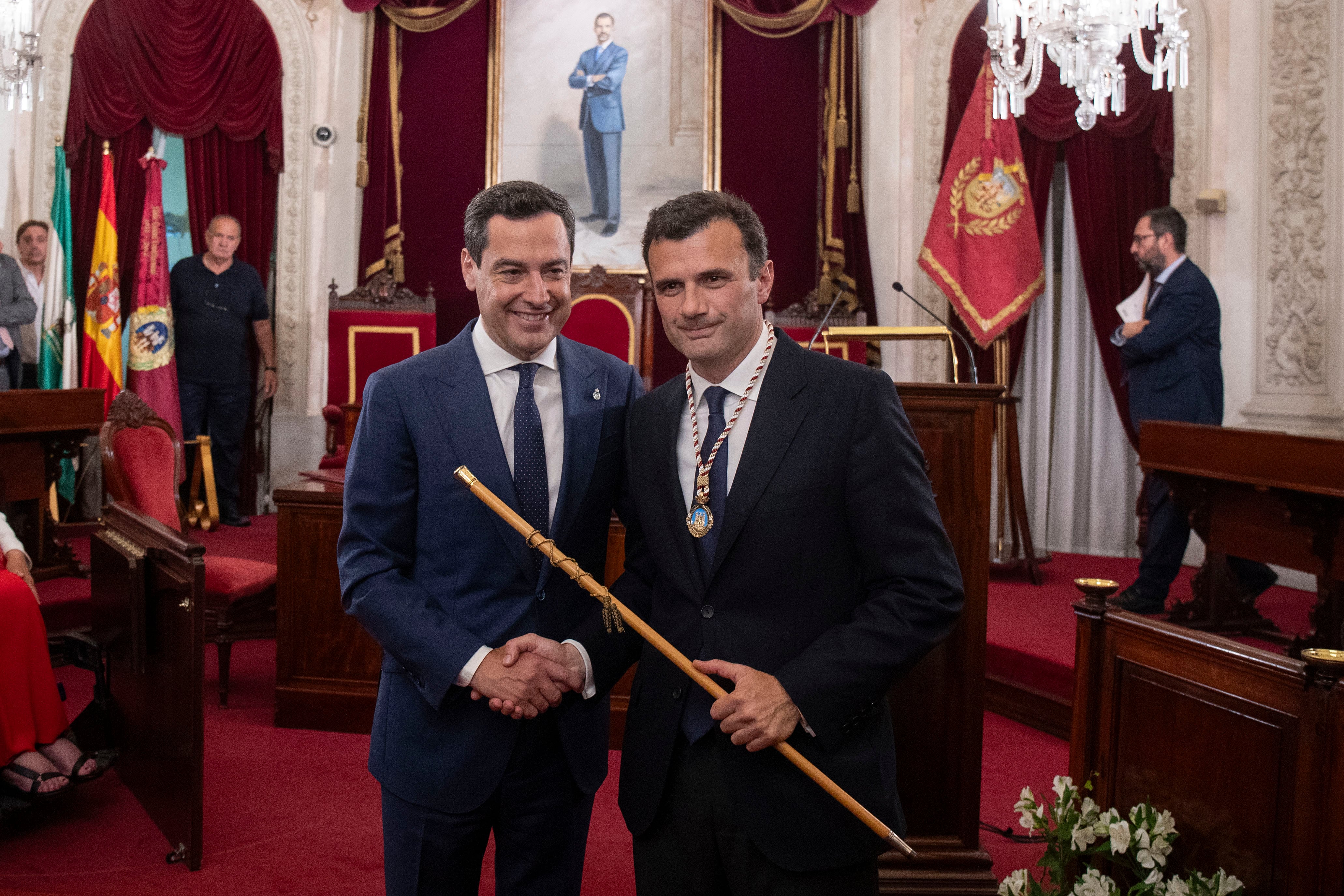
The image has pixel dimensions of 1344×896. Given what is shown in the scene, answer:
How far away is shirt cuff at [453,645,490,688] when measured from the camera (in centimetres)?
150

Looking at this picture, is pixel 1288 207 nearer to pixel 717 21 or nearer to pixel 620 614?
pixel 717 21

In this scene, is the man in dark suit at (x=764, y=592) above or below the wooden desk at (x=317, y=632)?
above

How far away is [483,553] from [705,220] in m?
0.58

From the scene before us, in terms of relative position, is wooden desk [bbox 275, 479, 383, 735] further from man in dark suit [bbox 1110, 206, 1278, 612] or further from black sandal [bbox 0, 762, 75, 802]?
man in dark suit [bbox 1110, 206, 1278, 612]

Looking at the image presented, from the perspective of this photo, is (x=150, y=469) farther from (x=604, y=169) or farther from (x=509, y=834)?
(x=604, y=169)

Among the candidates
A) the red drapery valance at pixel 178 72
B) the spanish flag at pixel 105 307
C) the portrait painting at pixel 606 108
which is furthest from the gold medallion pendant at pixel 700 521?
the red drapery valance at pixel 178 72

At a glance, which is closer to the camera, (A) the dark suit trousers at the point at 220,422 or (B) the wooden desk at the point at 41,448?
(B) the wooden desk at the point at 41,448

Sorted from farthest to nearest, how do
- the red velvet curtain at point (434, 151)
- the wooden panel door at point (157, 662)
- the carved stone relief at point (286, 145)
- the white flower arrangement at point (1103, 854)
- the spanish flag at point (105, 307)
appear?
the red velvet curtain at point (434, 151), the carved stone relief at point (286, 145), the spanish flag at point (105, 307), the wooden panel door at point (157, 662), the white flower arrangement at point (1103, 854)

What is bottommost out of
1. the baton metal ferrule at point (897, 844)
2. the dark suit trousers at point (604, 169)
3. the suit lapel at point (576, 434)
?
the baton metal ferrule at point (897, 844)

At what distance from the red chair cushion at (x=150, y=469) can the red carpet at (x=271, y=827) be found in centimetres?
88

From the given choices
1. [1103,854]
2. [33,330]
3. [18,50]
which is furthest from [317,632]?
[18,50]

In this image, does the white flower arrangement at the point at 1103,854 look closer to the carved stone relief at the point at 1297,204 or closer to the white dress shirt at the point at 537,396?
the white dress shirt at the point at 537,396

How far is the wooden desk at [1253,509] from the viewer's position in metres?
3.81

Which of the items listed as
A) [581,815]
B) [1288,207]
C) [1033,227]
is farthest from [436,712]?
[1288,207]
